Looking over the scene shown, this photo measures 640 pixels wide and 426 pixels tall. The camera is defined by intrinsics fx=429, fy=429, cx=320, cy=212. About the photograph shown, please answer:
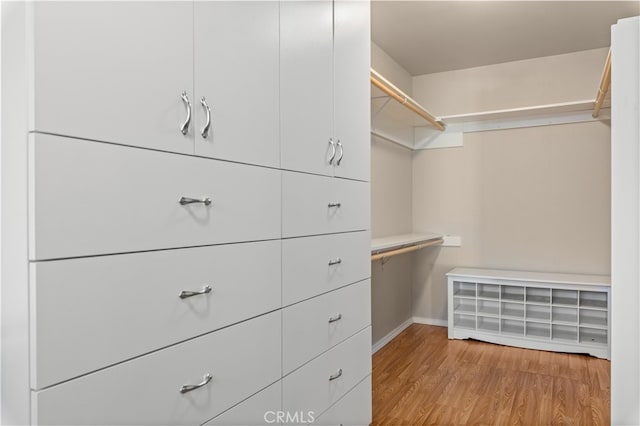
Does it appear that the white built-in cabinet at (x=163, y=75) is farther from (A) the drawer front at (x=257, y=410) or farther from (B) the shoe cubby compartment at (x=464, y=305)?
(B) the shoe cubby compartment at (x=464, y=305)

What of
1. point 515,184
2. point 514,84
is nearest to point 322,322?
point 515,184

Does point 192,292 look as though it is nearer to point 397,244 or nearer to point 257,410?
point 257,410

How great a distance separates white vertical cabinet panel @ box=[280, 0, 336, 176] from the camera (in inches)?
60.1

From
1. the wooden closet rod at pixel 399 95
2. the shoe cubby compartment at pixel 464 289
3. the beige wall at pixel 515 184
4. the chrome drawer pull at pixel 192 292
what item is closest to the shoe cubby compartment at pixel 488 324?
the shoe cubby compartment at pixel 464 289

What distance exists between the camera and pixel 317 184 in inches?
67.6

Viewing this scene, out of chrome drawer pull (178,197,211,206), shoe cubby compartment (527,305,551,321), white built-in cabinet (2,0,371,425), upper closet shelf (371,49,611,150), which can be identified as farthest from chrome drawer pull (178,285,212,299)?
shoe cubby compartment (527,305,551,321)

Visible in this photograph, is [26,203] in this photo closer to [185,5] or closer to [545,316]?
[185,5]

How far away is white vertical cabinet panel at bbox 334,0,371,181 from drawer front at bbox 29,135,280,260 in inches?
26.9

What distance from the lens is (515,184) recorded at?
13.3ft

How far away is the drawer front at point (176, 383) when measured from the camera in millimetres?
909

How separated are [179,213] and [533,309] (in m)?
→ 3.54

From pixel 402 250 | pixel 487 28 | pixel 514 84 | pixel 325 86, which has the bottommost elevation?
pixel 402 250

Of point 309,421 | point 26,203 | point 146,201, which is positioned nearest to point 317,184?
point 146,201

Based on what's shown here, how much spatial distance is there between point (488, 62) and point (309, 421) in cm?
360
